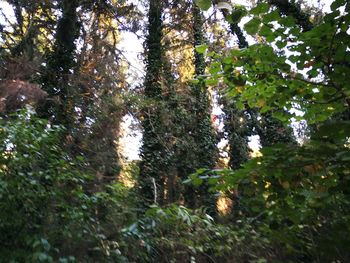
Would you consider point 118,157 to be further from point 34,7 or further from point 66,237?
point 66,237

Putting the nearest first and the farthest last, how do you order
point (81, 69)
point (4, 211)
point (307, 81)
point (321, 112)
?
point (307, 81), point (321, 112), point (4, 211), point (81, 69)

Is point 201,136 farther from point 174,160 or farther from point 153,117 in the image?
point 153,117

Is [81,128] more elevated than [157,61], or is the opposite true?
[157,61]

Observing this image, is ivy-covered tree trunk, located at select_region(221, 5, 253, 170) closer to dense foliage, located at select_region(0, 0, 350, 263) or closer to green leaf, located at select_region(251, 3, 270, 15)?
dense foliage, located at select_region(0, 0, 350, 263)

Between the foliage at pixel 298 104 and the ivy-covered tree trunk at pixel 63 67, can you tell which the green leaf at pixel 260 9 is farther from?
the ivy-covered tree trunk at pixel 63 67

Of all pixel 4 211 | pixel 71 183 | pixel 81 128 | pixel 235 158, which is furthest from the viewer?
pixel 235 158

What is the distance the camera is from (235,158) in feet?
57.9

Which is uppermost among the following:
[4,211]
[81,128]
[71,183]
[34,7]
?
[34,7]

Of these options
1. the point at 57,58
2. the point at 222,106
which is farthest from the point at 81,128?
the point at 222,106

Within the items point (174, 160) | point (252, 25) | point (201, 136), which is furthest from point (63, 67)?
point (252, 25)

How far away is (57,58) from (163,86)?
13.5ft

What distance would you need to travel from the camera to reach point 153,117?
45.6ft

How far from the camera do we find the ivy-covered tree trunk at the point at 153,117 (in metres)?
12.7

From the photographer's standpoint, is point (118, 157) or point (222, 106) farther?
point (222, 106)
